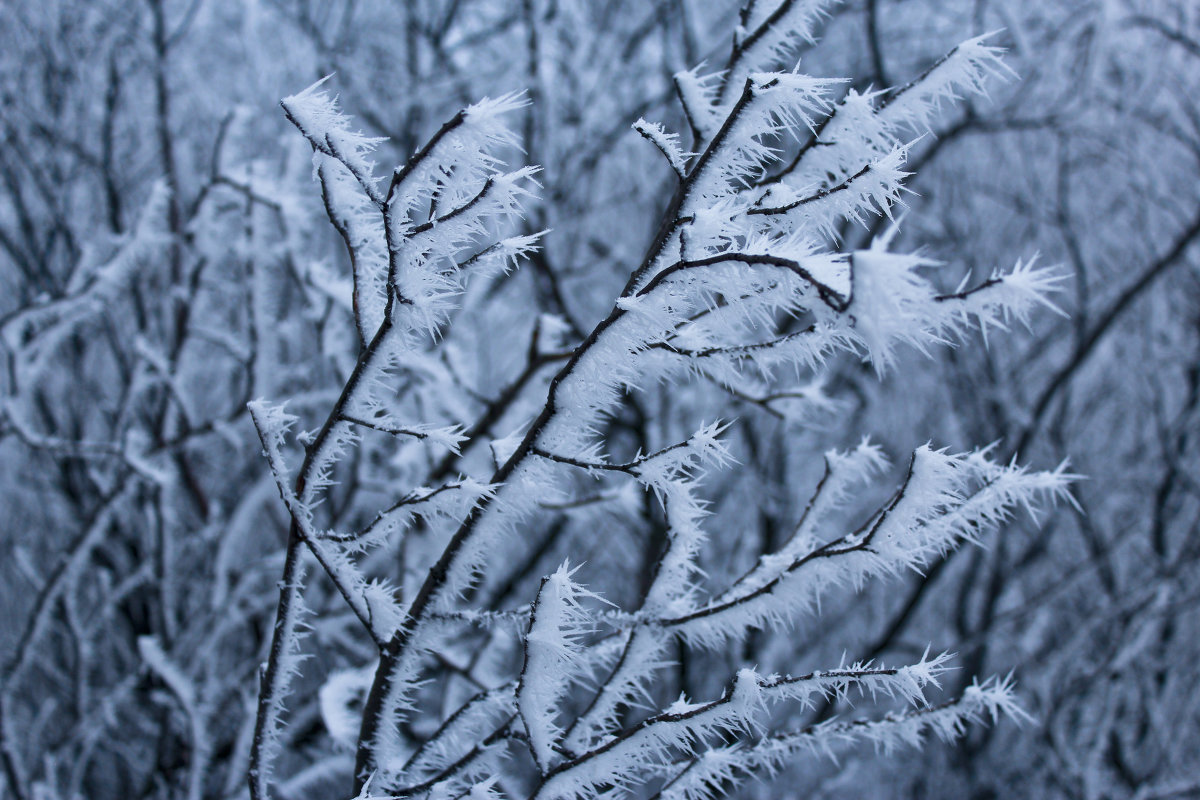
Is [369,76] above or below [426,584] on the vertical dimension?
above

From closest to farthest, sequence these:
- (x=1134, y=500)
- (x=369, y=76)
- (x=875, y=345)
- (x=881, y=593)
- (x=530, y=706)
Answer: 1. (x=875, y=345)
2. (x=530, y=706)
3. (x=369, y=76)
4. (x=1134, y=500)
5. (x=881, y=593)

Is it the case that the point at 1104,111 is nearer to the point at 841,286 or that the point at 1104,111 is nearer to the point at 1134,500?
the point at 1134,500

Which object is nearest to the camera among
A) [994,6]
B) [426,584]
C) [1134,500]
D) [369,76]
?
[426,584]

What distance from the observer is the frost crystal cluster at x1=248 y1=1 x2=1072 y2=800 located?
34.6 inches

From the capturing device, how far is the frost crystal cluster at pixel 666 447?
0.88 m

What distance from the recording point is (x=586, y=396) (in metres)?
0.96

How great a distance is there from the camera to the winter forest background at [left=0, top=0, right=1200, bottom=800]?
951mm

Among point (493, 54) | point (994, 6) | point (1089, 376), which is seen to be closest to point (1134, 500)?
point (1089, 376)

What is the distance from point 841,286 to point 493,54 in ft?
16.6

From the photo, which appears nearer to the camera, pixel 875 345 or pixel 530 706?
pixel 875 345

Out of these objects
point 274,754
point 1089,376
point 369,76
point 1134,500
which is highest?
point 369,76

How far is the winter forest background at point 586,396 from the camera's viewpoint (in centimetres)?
95

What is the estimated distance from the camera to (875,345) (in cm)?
72

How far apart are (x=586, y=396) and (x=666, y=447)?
0.13 metres
